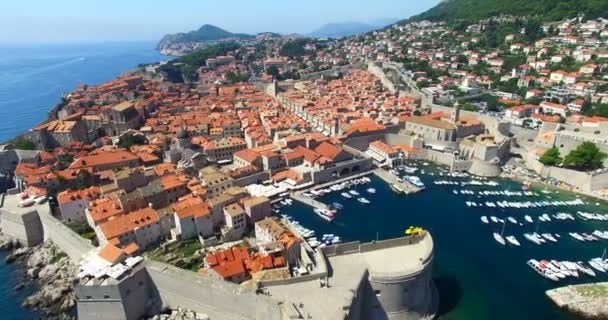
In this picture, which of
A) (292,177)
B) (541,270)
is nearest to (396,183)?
(292,177)

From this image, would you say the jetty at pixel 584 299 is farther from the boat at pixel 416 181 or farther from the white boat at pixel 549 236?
the boat at pixel 416 181

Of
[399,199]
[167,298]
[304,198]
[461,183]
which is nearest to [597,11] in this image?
[461,183]

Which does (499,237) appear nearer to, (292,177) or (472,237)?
(472,237)

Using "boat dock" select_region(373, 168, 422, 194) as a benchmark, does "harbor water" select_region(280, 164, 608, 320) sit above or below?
below

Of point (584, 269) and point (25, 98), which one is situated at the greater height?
point (25, 98)

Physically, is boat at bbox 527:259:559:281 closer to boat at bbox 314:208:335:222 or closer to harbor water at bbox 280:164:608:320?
harbor water at bbox 280:164:608:320

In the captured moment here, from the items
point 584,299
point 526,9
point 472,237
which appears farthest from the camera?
point 526,9

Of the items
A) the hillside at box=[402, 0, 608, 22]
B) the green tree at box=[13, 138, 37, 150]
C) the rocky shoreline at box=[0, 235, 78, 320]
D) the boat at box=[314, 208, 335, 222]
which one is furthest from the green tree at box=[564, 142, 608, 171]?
the hillside at box=[402, 0, 608, 22]

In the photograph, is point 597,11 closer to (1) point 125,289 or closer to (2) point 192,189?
(2) point 192,189
